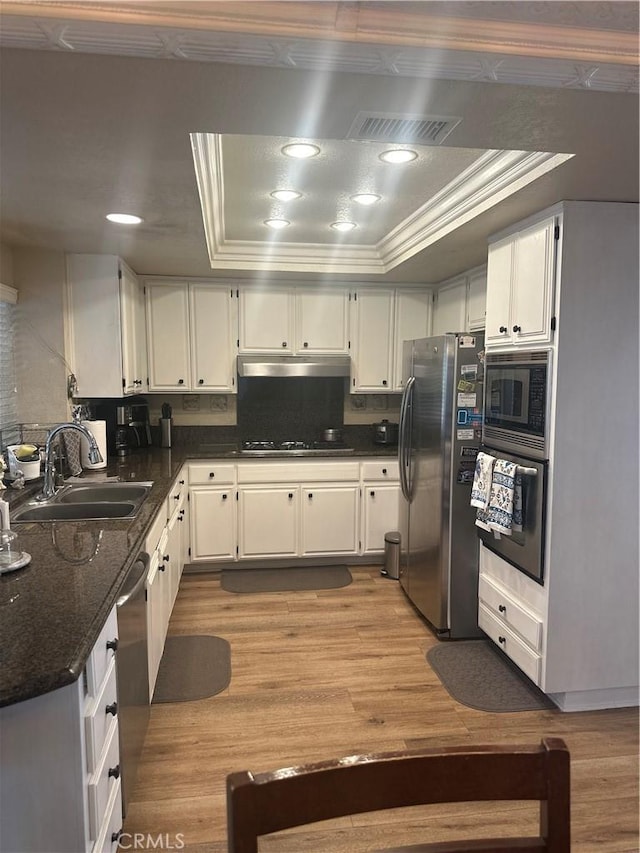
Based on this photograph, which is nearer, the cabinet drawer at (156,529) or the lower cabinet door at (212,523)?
the cabinet drawer at (156,529)

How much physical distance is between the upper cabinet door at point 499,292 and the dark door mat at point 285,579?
6.85 feet

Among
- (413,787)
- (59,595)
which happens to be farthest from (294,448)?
(413,787)

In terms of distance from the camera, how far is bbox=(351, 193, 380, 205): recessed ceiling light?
109 inches

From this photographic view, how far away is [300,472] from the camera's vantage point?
409 cm

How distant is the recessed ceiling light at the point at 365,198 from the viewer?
109 inches

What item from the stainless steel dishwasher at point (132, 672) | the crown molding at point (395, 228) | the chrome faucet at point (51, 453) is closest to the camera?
the stainless steel dishwasher at point (132, 672)

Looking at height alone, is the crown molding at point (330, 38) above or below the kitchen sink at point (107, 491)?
above

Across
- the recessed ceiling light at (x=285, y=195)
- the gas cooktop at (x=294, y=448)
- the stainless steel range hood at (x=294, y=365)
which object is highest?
the recessed ceiling light at (x=285, y=195)

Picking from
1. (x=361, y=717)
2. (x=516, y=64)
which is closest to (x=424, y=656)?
(x=361, y=717)

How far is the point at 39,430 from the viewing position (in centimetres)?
323

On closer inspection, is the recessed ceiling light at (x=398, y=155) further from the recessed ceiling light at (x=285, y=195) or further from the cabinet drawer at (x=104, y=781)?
the cabinet drawer at (x=104, y=781)

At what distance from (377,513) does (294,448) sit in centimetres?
82

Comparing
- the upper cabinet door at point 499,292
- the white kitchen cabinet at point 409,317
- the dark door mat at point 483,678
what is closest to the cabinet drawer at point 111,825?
the dark door mat at point 483,678

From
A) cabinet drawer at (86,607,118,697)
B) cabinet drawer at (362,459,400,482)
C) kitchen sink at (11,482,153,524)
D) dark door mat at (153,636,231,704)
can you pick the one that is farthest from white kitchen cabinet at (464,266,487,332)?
cabinet drawer at (86,607,118,697)
